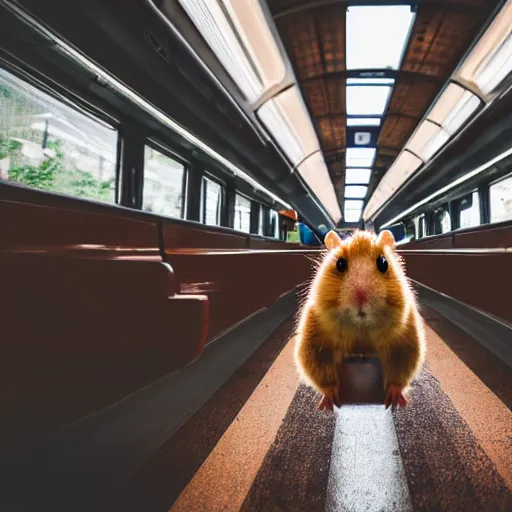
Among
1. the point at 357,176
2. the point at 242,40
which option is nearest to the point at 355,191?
the point at 357,176

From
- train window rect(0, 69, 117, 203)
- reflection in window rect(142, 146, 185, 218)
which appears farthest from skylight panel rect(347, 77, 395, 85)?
train window rect(0, 69, 117, 203)

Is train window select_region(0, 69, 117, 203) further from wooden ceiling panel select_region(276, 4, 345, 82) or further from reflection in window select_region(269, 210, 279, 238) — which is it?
reflection in window select_region(269, 210, 279, 238)

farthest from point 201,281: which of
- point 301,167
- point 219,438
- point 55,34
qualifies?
point 301,167

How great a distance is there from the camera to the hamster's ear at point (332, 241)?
55 cm

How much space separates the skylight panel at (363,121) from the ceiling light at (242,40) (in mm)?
2989

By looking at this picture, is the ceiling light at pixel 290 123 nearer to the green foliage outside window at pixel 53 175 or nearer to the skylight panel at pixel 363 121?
the skylight panel at pixel 363 121

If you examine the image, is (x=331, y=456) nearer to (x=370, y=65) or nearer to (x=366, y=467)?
(x=366, y=467)

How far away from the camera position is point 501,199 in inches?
187

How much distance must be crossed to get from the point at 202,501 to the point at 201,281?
82cm

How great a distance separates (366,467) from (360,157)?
852 cm

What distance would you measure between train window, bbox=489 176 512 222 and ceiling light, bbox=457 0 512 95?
131 cm

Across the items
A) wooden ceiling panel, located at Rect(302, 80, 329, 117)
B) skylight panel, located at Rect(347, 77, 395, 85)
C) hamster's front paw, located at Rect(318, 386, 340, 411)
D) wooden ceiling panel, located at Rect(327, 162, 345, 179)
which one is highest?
wooden ceiling panel, located at Rect(327, 162, 345, 179)

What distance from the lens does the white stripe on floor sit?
1098 mm

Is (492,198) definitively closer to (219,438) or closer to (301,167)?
(301,167)
